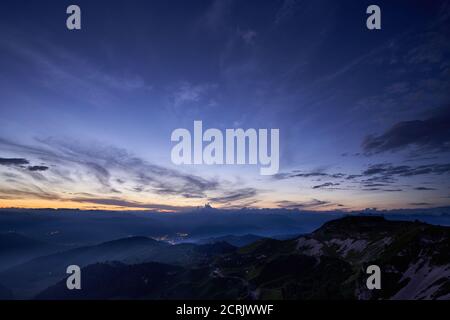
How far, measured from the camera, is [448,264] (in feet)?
351

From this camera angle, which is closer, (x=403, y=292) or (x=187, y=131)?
(x=187, y=131)
